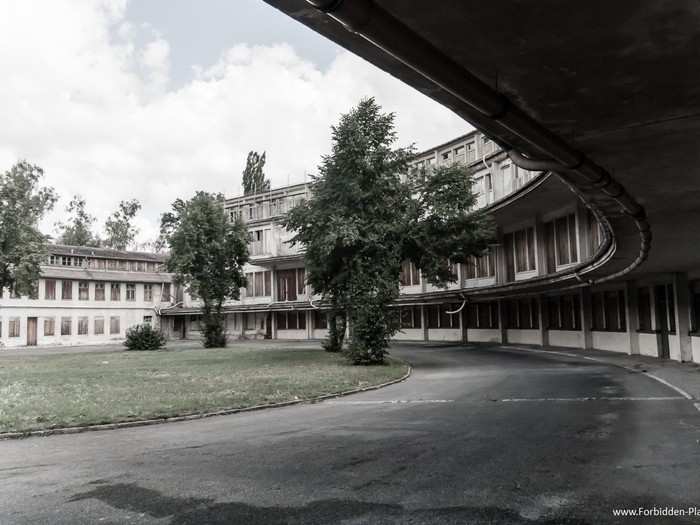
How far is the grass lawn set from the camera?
13.0 meters

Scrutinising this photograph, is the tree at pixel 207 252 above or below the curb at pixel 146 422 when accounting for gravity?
above

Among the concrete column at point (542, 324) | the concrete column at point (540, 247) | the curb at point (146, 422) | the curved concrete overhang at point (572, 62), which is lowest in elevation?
the curb at point (146, 422)

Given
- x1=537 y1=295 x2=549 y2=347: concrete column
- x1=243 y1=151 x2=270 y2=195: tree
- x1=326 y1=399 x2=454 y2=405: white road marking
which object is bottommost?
x1=326 y1=399 x2=454 y2=405: white road marking

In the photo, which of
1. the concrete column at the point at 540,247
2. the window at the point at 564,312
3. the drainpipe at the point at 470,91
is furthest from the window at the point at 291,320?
the drainpipe at the point at 470,91

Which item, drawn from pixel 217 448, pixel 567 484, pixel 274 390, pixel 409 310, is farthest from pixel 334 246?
pixel 409 310

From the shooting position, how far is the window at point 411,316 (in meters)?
46.8

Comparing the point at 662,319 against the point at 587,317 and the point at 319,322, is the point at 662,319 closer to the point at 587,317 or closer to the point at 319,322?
the point at 587,317

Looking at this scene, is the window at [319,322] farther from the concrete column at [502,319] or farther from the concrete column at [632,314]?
the concrete column at [632,314]

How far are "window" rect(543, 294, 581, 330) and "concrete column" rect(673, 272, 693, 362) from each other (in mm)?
8757

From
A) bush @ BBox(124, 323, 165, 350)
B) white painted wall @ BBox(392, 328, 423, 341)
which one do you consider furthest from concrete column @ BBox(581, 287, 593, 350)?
bush @ BBox(124, 323, 165, 350)

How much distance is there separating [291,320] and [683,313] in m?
38.6

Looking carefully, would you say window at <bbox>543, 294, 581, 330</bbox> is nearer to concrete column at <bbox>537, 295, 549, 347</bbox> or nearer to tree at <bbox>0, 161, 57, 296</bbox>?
concrete column at <bbox>537, 295, 549, 347</bbox>

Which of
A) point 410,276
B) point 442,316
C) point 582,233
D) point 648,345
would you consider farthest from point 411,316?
point 648,345

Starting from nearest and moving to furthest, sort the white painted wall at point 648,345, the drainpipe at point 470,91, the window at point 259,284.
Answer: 1. the drainpipe at point 470,91
2. the white painted wall at point 648,345
3. the window at point 259,284
